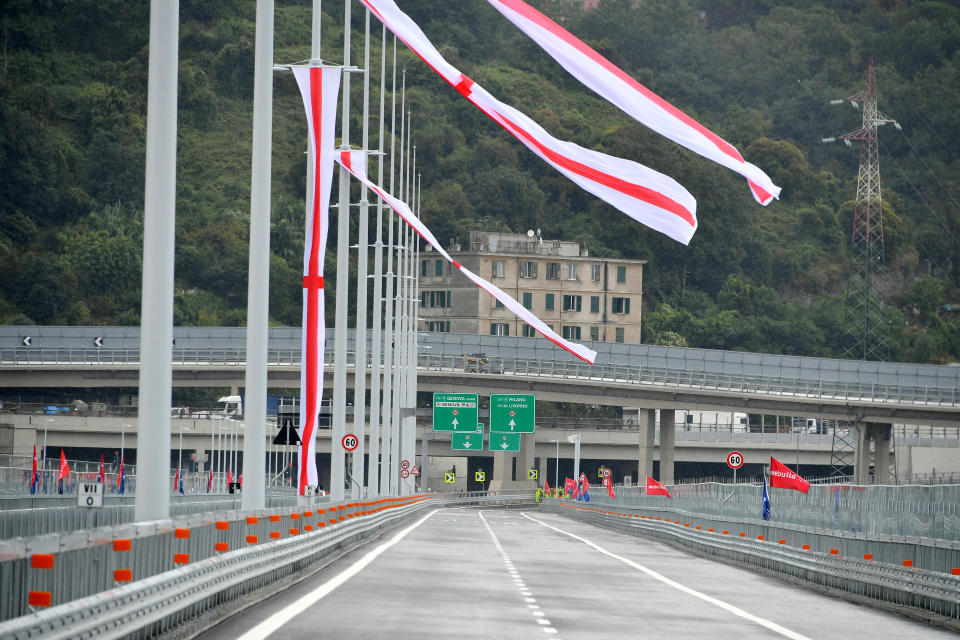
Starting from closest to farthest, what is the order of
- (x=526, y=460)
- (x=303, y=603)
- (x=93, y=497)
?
(x=93, y=497)
(x=303, y=603)
(x=526, y=460)

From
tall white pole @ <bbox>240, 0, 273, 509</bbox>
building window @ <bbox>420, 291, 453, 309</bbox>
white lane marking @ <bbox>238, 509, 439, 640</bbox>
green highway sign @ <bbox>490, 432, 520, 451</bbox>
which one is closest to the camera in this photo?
white lane marking @ <bbox>238, 509, 439, 640</bbox>

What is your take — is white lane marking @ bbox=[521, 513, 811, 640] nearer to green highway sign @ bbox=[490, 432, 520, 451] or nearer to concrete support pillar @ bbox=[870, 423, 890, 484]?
green highway sign @ bbox=[490, 432, 520, 451]

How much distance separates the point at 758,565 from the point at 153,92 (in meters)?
21.0

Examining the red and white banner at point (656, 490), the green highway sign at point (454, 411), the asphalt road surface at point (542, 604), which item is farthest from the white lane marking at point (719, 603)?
the green highway sign at point (454, 411)

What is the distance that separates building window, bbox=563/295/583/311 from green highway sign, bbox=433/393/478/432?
72.8 metres

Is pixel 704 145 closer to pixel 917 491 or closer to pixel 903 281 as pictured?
pixel 917 491

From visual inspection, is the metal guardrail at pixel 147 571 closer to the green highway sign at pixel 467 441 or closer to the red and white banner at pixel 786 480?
the red and white banner at pixel 786 480

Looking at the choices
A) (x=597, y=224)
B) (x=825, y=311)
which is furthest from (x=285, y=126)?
(x=825, y=311)

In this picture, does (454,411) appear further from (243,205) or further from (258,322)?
(243,205)

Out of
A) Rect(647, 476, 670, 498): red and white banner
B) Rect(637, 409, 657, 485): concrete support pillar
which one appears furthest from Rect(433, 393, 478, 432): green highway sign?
Rect(647, 476, 670, 498): red and white banner

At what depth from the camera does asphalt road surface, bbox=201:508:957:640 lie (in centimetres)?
1767

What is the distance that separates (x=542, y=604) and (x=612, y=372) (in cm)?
9621

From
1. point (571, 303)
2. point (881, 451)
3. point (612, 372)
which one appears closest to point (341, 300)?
point (881, 451)

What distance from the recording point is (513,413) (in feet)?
328
